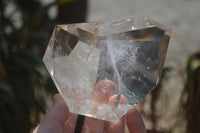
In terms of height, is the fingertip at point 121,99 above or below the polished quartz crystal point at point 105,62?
below

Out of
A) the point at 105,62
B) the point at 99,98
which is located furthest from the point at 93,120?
the point at 105,62

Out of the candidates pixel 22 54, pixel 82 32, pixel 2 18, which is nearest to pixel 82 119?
pixel 82 32

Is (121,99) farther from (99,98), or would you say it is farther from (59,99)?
(59,99)

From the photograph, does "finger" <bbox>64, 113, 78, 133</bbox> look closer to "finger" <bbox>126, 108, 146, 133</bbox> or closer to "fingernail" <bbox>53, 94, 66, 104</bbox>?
"fingernail" <bbox>53, 94, 66, 104</bbox>

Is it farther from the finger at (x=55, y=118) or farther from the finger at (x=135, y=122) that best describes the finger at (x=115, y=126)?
the finger at (x=55, y=118)

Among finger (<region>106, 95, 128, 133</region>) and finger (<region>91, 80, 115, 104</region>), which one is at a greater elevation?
finger (<region>91, 80, 115, 104</region>)

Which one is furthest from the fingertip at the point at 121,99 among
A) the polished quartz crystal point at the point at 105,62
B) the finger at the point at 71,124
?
the finger at the point at 71,124

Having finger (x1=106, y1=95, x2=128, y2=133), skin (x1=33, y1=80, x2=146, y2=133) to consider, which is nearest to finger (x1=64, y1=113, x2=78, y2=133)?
skin (x1=33, y1=80, x2=146, y2=133)
